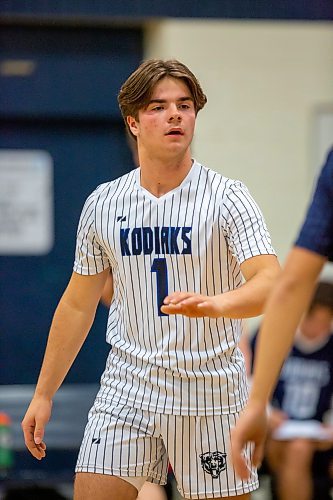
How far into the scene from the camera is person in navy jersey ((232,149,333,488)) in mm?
2852

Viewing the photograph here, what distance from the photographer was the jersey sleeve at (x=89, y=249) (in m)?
4.21

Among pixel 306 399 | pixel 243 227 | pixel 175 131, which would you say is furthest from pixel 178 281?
pixel 306 399

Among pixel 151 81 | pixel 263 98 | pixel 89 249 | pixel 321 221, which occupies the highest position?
pixel 263 98

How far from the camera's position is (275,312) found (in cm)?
286

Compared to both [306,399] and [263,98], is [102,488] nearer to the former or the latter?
[306,399]

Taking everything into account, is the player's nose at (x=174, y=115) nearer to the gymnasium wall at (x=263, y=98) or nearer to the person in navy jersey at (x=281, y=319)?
the person in navy jersey at (x=281, y=319)

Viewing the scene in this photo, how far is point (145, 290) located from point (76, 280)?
13.5 inches

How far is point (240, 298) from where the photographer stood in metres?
3.62

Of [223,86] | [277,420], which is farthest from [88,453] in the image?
[223,86]

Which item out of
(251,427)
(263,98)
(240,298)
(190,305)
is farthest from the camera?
(263,98)

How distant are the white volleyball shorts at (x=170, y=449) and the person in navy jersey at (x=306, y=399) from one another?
113 inches

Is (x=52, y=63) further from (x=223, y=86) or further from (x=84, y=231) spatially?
(x=84, y=231)

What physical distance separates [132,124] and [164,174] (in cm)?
22

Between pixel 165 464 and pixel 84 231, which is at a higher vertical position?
pixel 84 231
